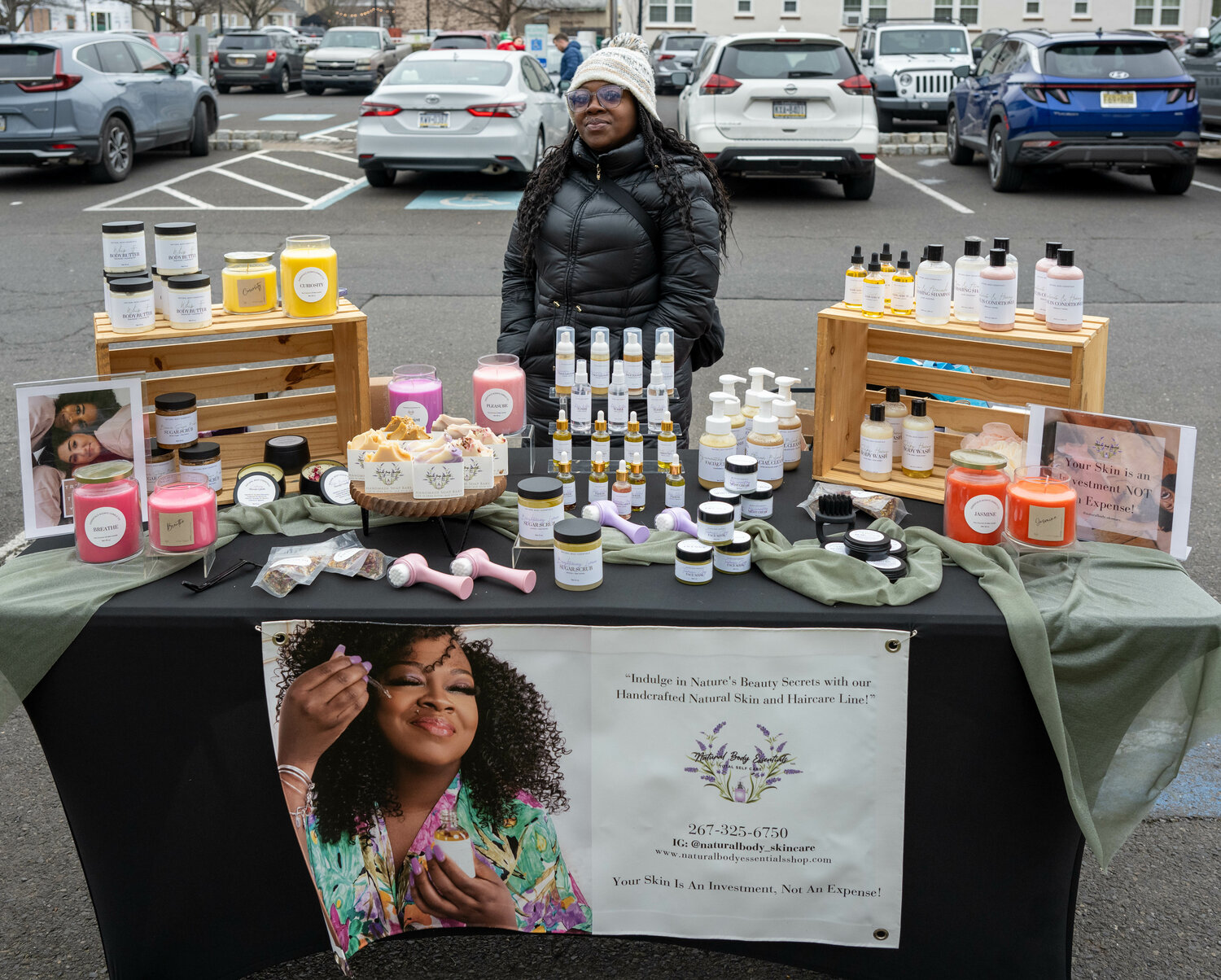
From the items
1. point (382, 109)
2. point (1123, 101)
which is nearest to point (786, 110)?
point (1123, 101)

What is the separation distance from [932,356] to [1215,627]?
3.73ft

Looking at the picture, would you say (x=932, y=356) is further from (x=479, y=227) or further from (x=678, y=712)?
(x=479, y=227)

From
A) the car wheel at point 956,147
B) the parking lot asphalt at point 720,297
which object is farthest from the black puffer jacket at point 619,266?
the car wheel at point 956,147

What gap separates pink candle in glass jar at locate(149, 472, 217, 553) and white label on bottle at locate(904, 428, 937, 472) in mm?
1758

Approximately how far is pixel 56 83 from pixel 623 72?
11176 mm

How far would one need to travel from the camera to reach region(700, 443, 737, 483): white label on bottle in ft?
10.0

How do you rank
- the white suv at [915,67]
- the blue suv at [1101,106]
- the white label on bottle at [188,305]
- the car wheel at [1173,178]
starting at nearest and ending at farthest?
the white label on bottle at [188,305] → the blue suv at [1101,106] → the car wheel at [1173,178] → the white suv at [915,67]

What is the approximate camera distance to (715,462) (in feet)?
10.1

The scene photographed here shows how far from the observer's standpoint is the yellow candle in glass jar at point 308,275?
3.27 metres

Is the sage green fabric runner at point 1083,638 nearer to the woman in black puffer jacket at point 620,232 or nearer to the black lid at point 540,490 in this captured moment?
the black lid at point 540,490

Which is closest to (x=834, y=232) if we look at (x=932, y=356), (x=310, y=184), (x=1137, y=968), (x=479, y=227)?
(x=479, y=227)

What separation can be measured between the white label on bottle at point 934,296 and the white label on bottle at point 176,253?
187 cm

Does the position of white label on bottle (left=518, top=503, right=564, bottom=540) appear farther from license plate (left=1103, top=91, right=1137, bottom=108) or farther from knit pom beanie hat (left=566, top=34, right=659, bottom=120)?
license plate (left=1103, top=91, right=1137, bottom=108)

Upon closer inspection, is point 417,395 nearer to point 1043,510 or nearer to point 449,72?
point 1043,510
